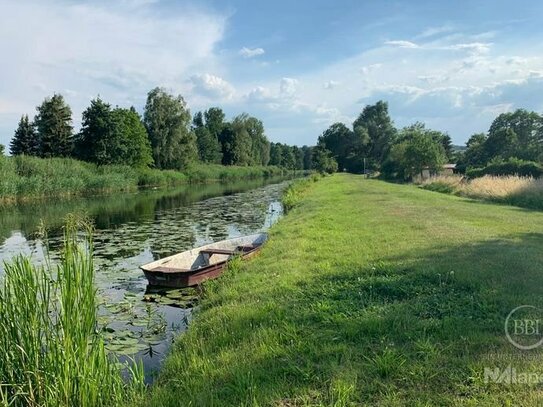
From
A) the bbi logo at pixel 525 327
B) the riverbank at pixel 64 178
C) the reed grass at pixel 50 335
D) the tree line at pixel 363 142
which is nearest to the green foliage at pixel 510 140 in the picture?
the tree line at pixel 363 142

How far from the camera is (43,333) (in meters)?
4.41

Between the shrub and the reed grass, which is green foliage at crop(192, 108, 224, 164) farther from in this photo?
the reed grass

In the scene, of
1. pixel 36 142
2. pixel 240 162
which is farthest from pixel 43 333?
pixel 240 162

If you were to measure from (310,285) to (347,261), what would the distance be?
1.72m

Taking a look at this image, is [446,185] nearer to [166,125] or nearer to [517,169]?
[517,169]

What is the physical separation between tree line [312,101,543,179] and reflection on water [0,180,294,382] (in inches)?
890

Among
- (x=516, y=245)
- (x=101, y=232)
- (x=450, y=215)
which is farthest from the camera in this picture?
(x=101, y=232)

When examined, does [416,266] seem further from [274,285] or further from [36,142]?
[36,142]

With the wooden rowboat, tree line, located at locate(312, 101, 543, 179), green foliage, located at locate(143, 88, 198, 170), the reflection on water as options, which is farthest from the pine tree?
the wooden rowboat

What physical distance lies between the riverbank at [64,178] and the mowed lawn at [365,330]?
3338 cm

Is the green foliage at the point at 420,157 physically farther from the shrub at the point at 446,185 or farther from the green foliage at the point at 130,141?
the green foliage at the point at 130,141

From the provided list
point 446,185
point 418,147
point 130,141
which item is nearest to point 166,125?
point 130,141

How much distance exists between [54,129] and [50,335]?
58.1m

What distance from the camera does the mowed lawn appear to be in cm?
402
